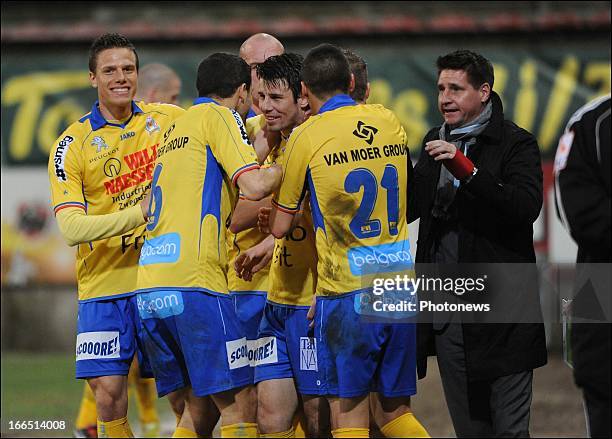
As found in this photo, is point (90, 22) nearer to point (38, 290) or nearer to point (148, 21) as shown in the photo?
point (148, 21)

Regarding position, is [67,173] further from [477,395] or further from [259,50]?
[477,395]

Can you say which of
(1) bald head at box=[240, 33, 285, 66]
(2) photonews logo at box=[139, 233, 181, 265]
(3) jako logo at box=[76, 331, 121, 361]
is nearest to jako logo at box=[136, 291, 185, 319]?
(2) photonews logo at box=[139, 233, 181, 265]

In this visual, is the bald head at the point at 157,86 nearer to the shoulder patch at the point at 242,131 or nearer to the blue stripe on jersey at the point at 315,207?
the shoulder patch at the point at 242,131

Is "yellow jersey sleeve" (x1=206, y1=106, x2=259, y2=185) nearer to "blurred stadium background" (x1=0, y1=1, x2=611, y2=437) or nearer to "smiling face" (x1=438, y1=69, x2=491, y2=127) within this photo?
"smiling face" (x1=438, y1=69, x2=491, y2=127)

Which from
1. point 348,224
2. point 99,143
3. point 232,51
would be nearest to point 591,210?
point 348,224

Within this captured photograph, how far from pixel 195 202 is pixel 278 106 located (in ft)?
2.88

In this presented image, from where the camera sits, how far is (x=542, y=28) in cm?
1420

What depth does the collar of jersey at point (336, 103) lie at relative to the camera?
591 centimetres

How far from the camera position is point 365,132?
5.83 meters

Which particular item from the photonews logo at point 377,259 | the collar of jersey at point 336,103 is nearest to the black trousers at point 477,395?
the photonews logo at point 377,259

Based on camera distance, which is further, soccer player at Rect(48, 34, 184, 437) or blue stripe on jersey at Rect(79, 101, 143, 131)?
blue stripe on jersey at Rect(79, 101, 143, 131)

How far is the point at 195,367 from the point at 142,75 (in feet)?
13.4

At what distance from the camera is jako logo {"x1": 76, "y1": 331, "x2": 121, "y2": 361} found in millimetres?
6652

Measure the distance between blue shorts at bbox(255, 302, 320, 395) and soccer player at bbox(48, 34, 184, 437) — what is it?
0.87 m
